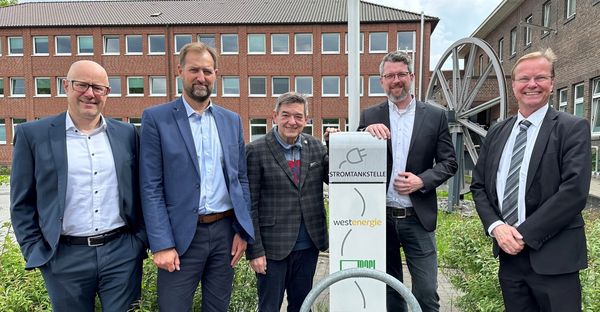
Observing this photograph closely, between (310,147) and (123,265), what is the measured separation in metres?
1.51

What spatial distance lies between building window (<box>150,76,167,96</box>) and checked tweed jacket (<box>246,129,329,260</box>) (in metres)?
31.8

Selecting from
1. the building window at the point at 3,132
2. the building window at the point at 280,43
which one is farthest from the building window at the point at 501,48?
the building window at the point at 3,132

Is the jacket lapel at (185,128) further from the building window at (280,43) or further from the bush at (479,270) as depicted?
the building window at (280,43)

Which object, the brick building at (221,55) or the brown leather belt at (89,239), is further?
the brick building at (221,55)

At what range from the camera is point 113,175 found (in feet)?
8.10

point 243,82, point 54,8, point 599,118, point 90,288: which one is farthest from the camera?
point 54,8

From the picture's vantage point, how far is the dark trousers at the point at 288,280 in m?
3.04

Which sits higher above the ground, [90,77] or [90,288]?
[90,77]

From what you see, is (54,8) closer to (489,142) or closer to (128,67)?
(128,67)

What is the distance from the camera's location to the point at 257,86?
32.2 meters

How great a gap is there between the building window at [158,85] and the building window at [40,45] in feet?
30.1

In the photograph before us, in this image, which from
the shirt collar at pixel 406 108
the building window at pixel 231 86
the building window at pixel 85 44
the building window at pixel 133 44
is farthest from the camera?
the building window at pixel 85 44

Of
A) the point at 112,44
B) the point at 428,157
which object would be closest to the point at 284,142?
the point at 428,157

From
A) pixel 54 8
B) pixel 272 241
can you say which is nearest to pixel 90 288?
pixel 272 241
